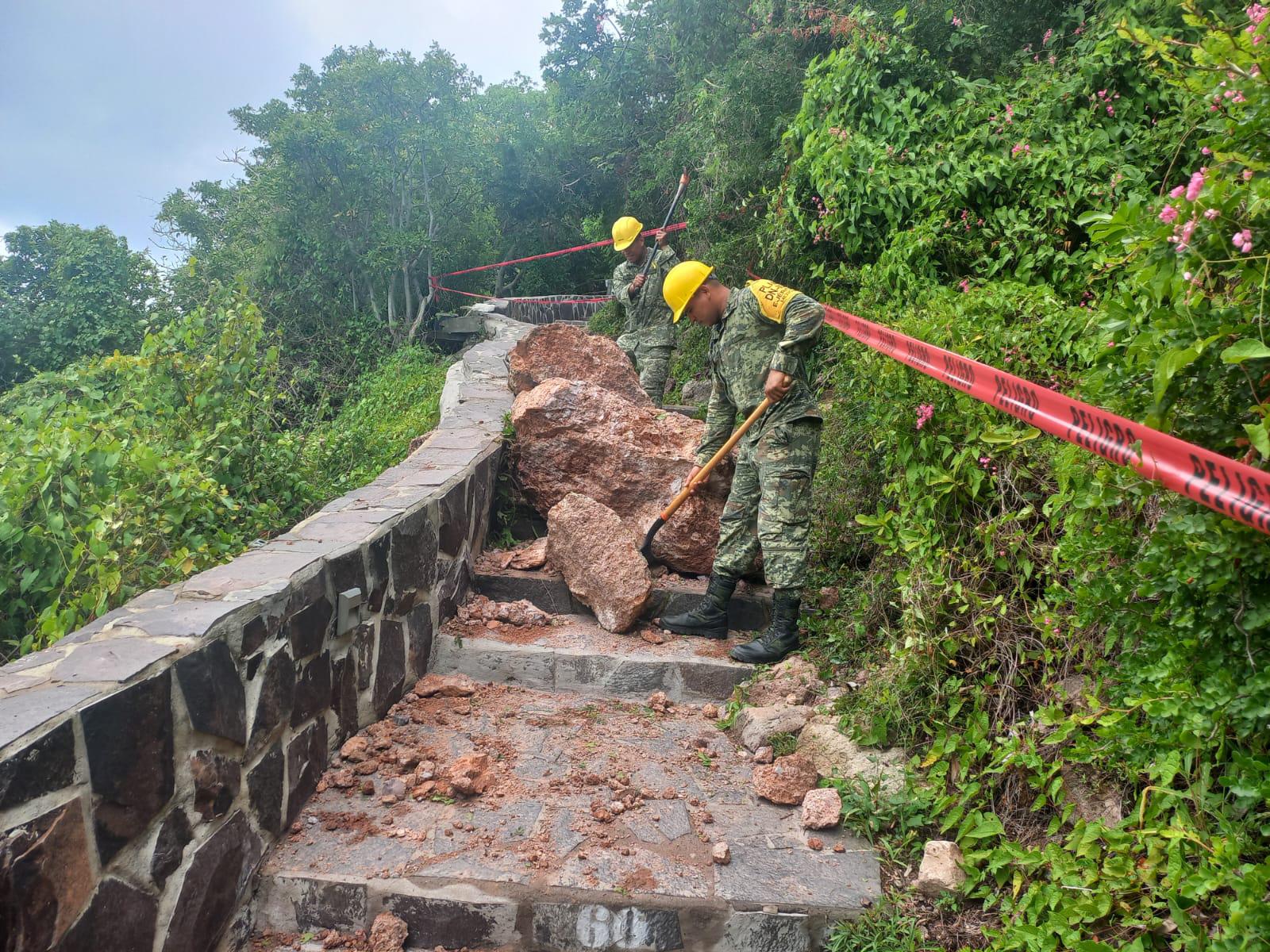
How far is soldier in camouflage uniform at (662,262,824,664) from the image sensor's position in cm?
409

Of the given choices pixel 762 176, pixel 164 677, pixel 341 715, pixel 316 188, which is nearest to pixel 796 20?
pixel 762 176

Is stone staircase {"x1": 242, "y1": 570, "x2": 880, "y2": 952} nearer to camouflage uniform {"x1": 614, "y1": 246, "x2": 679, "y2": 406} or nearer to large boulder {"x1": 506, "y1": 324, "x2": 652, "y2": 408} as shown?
large boulder {"x1": 506, "y1": 324, "x2": 652, "y2": 408}

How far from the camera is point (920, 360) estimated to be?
3.34 meters

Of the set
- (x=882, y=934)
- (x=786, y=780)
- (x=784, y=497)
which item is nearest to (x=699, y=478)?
(x=784, y=497)

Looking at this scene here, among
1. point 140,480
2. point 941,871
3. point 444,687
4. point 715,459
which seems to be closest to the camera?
point 941,871

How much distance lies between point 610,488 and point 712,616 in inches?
42.3

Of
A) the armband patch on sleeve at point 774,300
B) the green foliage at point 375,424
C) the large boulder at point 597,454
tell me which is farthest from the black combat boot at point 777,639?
the green foliage at point 375,424

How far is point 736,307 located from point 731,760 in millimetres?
2208

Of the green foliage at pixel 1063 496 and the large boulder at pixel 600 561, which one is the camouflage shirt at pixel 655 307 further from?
the large boulder at pixel 600 561

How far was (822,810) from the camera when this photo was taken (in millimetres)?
2947

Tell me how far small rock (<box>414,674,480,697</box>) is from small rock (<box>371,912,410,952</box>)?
1.32m

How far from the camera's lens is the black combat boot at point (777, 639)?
13.3 ft

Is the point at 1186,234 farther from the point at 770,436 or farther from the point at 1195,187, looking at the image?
the point at 770,436

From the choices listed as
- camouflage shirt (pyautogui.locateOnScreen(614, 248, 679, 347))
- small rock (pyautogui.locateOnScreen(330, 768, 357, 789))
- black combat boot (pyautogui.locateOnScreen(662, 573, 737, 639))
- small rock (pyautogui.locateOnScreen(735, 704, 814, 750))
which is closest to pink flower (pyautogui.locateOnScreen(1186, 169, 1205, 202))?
small rock (pyautogui.locateOnScreen(735, 704, 814, 750))
